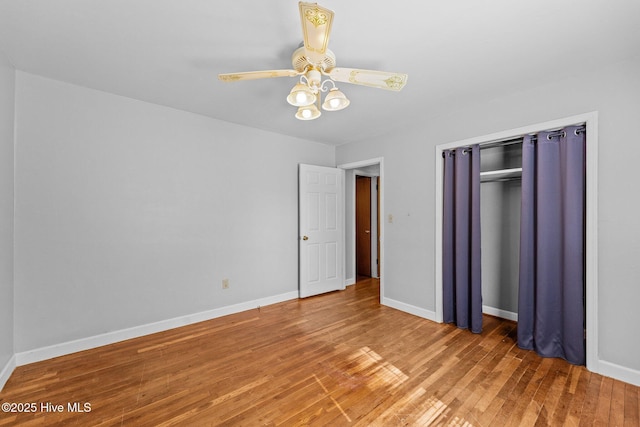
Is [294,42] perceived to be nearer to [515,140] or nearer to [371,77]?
[371,77]

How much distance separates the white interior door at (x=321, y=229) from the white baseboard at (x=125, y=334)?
72 cm

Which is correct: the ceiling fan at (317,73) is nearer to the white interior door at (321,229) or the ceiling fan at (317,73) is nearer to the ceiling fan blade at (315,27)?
the ceiling fan blade at (315,27)

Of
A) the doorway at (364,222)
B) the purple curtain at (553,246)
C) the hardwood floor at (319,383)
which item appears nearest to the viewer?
the hardwood floor at (319,383)

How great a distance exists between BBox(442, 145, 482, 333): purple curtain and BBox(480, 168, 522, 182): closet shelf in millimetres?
195

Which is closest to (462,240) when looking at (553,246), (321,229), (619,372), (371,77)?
(553,246)

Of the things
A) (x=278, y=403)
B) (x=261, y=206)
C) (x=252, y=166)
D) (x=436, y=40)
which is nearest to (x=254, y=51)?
(x=436, y=40)

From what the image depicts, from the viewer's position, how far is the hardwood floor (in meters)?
1.76

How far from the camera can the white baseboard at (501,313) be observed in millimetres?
3262

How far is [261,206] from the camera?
151 inches

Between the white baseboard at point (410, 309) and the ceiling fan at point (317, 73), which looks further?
the white baseboard at point (410, 309)

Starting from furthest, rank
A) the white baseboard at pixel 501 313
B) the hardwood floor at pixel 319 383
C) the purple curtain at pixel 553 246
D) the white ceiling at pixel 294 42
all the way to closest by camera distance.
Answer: the white baseboard at pixel 501 313 < the purple curtain at pixel 553 246 < the hardwood floor at pixel 319 383 < the white ceiling at pixel 294 42

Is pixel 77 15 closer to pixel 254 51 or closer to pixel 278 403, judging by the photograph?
pixel 254 51

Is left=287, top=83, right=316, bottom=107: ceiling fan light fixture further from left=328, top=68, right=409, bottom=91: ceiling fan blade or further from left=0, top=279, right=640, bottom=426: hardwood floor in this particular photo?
left=0, top=279, right=640, bottom=426: hardwood floor

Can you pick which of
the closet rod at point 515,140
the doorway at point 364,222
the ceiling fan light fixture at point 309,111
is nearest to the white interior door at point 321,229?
the doorway at point 364,222
